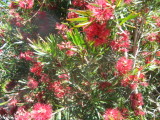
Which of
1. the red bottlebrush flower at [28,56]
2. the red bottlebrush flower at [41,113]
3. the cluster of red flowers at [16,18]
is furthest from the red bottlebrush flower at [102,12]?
the cluster of red flowers at [16,18]

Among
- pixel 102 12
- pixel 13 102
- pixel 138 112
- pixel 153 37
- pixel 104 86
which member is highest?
pixel 102 12

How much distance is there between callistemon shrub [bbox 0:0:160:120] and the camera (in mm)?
1175

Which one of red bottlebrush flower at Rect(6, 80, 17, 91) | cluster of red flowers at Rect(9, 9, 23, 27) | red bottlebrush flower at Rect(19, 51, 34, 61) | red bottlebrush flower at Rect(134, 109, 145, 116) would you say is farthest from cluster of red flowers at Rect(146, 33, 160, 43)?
red bottlebrush flower at Rect(6, 80, 17, 91)

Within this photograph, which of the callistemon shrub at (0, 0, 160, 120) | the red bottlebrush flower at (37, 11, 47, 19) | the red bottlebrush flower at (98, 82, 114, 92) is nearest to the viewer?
the callistemon shrub at (0, 0, 160, 120)

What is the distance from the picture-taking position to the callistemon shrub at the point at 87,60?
1.17 m

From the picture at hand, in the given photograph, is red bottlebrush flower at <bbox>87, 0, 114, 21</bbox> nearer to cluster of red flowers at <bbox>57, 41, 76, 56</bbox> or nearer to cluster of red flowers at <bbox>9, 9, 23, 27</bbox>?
cluster of red flowers at <bbox>57, 41, 76, 56</bbox>

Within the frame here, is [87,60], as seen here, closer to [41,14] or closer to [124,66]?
[124,66]

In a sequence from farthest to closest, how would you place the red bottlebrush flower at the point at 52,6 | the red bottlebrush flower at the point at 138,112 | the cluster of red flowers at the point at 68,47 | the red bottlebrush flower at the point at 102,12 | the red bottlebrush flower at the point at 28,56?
the red bottlebrush flower at the point at 52,6, the red bottlebrush flower at the point at 28,56, the red bottlebrush flower at the point at 138,112, the cluster of red flowers at the point at 68,47, the red bottlebrush flower at the point at 102,12

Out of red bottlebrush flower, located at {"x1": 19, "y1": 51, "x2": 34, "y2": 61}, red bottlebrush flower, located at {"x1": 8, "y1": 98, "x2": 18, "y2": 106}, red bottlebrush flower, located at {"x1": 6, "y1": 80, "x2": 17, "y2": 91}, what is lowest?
red bottlebrush flower, located at {"x1": 8, "y1": 98, "x2": 18, "y2": 106}

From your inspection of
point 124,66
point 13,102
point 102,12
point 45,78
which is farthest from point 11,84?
point 102,12

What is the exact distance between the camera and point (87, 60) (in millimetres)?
1455

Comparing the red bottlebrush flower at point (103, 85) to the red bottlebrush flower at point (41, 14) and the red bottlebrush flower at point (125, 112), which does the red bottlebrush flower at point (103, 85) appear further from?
the red bottlebrush flower at point (41, 14)

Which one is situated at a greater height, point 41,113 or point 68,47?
point 68,47

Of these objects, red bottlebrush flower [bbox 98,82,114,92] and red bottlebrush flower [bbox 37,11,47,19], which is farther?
red bottlebrush flower [bbox 37,11,47,19]
